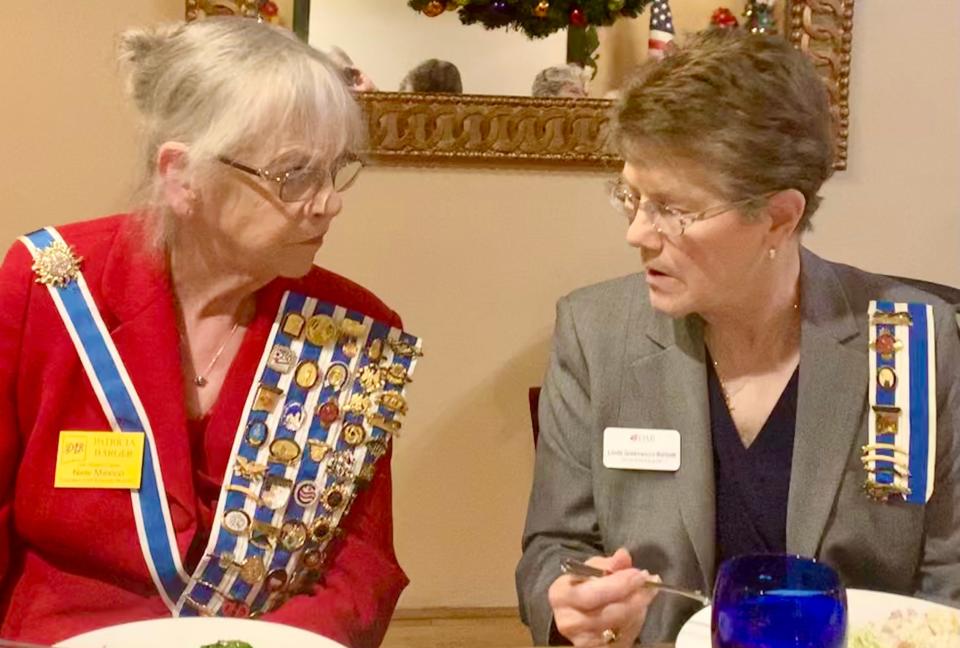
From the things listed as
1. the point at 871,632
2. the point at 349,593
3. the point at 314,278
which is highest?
the point at 314,278

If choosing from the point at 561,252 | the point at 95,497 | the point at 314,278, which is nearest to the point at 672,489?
the point at 314,278

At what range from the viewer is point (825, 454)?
1.47m

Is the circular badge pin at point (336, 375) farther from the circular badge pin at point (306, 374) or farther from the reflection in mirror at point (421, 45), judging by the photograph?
the reflection in mirror at point (421, 45)

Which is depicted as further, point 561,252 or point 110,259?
point 561,252

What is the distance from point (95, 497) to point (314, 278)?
16.5 inches

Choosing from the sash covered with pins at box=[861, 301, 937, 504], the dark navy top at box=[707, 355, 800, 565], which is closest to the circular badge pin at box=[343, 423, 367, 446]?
the dark navy top at box=[707, 355, 800, 565]

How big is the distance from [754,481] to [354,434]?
0.53 m

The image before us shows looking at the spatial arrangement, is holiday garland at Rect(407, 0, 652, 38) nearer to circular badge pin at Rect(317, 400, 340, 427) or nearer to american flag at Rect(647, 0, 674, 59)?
american flag at Rect(647, 0, 674, 59)

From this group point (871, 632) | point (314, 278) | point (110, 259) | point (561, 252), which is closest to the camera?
point (871, 632)

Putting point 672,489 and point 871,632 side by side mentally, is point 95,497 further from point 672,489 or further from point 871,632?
point 871,632

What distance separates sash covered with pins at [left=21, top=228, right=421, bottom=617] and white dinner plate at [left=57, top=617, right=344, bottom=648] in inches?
10.2

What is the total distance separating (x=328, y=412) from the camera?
1.49 meters

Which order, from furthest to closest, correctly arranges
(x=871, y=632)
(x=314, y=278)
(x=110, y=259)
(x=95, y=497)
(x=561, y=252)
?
(x=561, y=252) → (x=314, y=278) → (x=110, y=259) → (x=95, y=497) → (x=871, y=632)

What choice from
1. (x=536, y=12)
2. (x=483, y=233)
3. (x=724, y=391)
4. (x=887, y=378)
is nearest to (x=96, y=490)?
(x=724, y=391)
